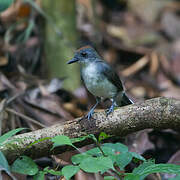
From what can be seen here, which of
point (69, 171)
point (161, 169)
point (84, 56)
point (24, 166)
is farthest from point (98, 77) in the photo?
point (69, 171)

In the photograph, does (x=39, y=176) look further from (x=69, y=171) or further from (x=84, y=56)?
(x=84, y=56)

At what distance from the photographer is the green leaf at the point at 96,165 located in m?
2.30

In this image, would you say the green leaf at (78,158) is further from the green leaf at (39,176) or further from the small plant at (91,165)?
the green leaf at (39,176)

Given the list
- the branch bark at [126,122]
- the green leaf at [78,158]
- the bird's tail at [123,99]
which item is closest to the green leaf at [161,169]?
the green leaf at [78,158]

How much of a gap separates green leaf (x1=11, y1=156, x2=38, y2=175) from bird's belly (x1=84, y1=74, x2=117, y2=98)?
4.79ft

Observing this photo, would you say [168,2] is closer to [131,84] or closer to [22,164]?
[131,84]

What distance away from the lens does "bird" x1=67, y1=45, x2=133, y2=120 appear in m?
4.01

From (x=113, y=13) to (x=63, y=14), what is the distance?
11.6ft

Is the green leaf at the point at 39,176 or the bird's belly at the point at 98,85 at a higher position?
the bird's belly at the point at 98,85

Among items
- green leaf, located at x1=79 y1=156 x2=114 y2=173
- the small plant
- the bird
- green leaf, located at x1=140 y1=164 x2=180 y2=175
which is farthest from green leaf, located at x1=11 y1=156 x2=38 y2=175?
the bird

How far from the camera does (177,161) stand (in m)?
3.80

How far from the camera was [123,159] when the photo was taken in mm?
2723

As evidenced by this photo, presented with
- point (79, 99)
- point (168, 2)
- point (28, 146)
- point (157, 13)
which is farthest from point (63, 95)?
point (168, 2)

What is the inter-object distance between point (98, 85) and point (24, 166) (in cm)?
155
